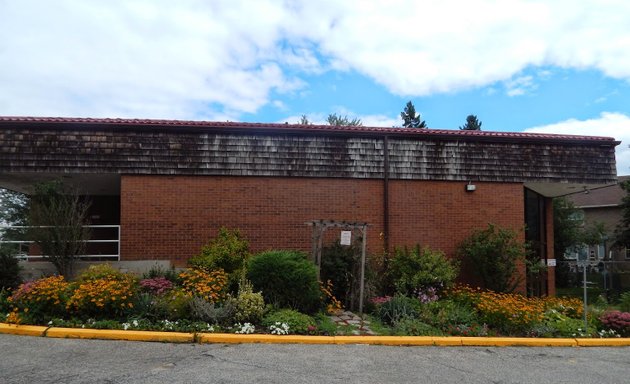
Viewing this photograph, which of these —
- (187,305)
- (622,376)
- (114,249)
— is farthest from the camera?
(114,249)

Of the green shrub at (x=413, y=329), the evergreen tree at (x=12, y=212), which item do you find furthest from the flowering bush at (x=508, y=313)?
the evergreen tree at (x=12, y=212)

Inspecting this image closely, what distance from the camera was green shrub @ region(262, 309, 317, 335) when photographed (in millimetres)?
8398

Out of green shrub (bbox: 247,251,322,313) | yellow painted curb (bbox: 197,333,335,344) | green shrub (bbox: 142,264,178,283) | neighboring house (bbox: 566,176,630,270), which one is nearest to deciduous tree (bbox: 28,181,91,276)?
green shrub (bbox: 142,264,178,283)

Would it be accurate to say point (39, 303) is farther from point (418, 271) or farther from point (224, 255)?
point (418, 271)

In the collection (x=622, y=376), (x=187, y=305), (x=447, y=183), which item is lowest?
(x=622, y=376)

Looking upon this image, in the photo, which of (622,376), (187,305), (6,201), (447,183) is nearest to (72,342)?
(187,305)

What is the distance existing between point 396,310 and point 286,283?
7.53ft

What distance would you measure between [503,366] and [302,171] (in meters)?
7.38

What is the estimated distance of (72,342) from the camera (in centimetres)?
764

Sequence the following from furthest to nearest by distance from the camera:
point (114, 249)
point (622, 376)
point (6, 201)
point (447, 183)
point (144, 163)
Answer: point (6, 201)
point (114, 249)
point (447, 183)
point (144, 163)
point (622, 376)

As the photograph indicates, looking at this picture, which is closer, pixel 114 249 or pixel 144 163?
pixel 144 163

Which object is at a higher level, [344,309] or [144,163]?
[144,163]

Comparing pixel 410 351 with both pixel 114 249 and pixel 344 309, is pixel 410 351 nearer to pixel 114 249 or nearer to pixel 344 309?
pixel 344 309

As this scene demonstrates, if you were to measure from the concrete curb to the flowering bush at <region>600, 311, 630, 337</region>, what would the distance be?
162 cm
